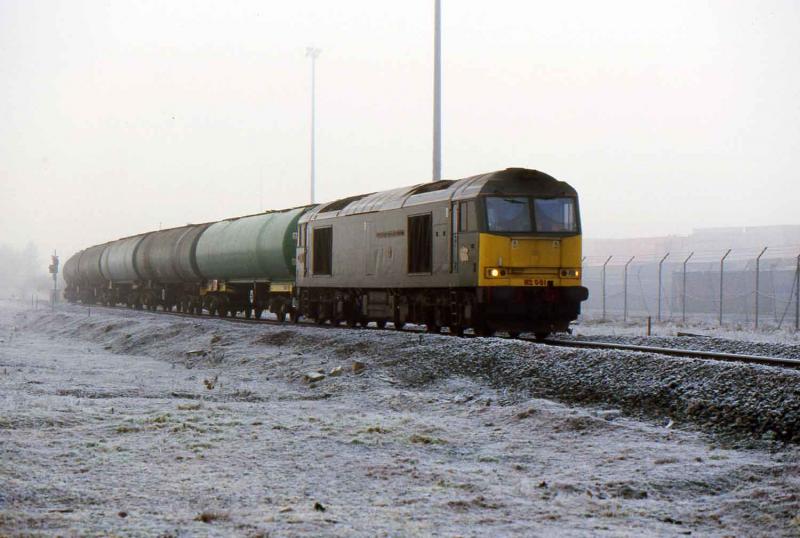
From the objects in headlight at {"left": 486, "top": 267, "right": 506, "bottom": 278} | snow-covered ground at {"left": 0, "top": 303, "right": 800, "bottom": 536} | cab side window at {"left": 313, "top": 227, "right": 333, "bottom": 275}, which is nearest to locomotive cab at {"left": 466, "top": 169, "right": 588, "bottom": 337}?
headlight at {"left": 486, "top": 267, "right": 506, "bottom": 278}

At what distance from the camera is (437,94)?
27938mm

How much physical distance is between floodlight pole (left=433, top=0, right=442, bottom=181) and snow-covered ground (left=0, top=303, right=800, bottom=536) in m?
13.9

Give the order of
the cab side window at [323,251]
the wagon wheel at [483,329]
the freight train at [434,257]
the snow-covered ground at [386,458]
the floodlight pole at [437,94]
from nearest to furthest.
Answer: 1. the snow-covered ground at [386,458]
2. the wagon wheel at [483,329]
3. the freight train at [434,257]
4. the cab side window at [323,251]
5. the floodlight pole at [437,94]

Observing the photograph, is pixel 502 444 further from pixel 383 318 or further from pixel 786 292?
pixel 786 292

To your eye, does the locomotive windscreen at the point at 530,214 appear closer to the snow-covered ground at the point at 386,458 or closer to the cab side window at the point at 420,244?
the cab side window at the point at 420,244

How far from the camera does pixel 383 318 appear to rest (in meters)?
20.9

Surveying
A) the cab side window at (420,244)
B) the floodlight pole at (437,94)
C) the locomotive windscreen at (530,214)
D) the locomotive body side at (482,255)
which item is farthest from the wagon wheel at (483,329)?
the floodlight pole at (437,94)

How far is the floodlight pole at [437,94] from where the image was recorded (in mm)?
27000

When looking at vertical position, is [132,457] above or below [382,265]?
below

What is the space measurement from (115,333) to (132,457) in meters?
20.1

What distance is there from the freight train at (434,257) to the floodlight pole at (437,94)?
3.79 meters

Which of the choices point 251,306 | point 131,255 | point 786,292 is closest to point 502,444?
point 251,306

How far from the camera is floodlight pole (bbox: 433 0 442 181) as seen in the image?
27.0 meters

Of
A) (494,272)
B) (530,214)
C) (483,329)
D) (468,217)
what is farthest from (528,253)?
(483,329)
